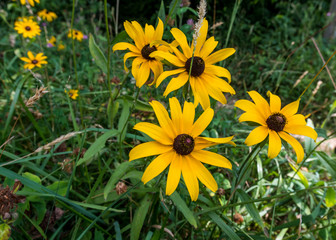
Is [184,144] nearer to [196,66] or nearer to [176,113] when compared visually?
[176,113]

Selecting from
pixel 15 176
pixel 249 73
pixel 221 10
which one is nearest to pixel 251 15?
pixel 221 10

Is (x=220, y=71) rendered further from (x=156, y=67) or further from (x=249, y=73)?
(x=249, y=73)

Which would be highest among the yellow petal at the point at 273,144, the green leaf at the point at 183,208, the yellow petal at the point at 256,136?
the yellow petal at the point at 256,136

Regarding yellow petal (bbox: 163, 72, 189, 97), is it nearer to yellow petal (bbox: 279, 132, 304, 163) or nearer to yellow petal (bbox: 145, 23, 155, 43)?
yellow petal (bbox: 145, 23, 155, 43)

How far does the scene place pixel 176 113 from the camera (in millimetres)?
927

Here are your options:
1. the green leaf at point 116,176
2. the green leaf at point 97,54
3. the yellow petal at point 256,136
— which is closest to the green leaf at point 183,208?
the green leaf at point 116,176

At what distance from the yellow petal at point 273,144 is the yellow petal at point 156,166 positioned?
1.08 feet

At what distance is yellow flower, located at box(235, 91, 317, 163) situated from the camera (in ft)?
3.02

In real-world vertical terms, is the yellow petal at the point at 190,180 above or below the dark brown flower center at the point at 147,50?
below

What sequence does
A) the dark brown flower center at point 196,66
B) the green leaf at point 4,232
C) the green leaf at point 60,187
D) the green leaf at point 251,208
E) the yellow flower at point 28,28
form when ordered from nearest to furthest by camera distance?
the green leaf at point 4,232, the dark brown flower center at point 196,66, the green leaf at point 251,208, the green leaf at point 60,187, the yellow flower at point 28,28

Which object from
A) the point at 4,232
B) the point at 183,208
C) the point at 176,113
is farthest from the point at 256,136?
the point at 4,232

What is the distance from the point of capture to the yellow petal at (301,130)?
3.18ft

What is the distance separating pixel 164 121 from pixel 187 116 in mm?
82

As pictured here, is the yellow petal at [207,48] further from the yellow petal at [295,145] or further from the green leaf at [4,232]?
the green leaf at [4,232]
